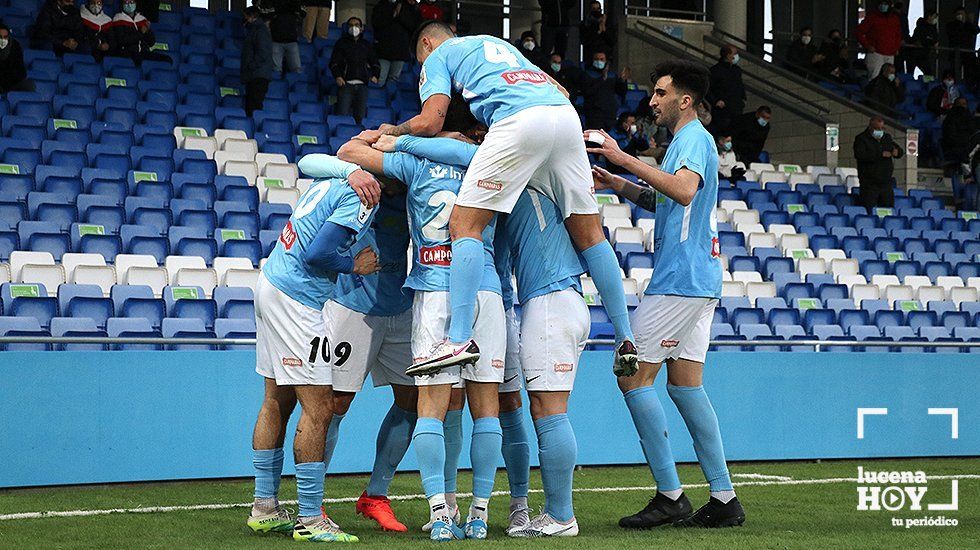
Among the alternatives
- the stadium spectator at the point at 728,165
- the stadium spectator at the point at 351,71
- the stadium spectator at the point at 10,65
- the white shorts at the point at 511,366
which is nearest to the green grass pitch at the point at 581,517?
the white shorts at the point at 511,366

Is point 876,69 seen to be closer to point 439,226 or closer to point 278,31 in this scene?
point 278,31

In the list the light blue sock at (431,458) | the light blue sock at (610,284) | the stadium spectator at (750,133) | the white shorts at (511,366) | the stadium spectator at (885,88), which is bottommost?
the light blue sock at (431,458)

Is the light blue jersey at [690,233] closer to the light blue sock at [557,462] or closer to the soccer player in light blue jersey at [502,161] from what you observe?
the soccer player in light blue jersey at [502,161]

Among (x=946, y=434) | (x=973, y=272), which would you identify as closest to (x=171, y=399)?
(x=946, y=434)

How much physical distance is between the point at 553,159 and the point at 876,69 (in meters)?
18.8

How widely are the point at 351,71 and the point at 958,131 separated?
11.0 metres

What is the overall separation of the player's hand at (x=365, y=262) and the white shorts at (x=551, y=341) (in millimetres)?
809

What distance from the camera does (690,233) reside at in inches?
255

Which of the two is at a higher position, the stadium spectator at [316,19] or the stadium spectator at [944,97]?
the stadium spectator at [316,19]

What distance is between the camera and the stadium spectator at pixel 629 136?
17.3 m

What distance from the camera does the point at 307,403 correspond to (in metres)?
5.98

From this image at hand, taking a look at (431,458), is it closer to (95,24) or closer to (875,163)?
(95,24)

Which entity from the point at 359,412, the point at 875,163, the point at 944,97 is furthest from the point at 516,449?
the point at 944,97

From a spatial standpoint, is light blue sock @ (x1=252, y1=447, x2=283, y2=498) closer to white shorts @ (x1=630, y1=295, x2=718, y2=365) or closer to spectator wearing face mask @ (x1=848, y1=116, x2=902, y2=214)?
white shorts @ (x1=630, y1=295, x2=718, y2=365)
